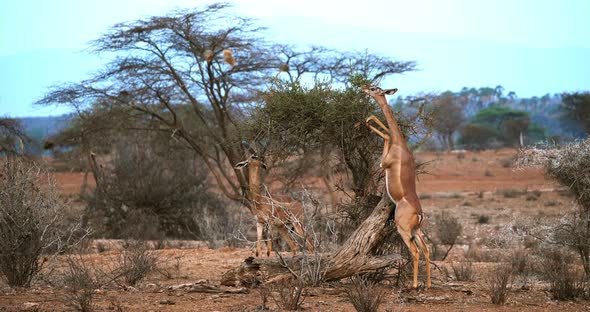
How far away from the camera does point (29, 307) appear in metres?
7.78

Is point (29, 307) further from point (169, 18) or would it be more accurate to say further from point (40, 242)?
point (169, 18)

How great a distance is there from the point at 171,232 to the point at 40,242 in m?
11.7

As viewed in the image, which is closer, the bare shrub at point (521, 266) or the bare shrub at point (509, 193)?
the bare shrub at point (521, 266)

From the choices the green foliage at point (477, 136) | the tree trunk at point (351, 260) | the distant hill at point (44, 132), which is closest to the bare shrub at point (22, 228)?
the tree trunk at point (351, 260)

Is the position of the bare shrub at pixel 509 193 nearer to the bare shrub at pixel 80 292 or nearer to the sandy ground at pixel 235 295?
the sandy ground at pixel 235 295

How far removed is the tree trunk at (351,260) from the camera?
8.84 meters

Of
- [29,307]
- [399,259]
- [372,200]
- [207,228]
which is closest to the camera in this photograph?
[29,307]

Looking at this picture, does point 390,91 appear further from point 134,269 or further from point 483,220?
point 483,220

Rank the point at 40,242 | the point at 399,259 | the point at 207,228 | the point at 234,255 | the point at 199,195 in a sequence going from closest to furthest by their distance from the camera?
the point at 399,259
the point at 40,242
the point at 234,255
the point at 207,228
the point at 199,195

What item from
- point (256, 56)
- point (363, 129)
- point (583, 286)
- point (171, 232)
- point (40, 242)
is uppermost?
point (256, 56)

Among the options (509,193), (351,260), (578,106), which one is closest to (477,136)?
(578,106)

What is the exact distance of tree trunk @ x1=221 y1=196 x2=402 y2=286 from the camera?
884 cm

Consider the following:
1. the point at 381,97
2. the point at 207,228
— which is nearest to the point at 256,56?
the point at 207,228

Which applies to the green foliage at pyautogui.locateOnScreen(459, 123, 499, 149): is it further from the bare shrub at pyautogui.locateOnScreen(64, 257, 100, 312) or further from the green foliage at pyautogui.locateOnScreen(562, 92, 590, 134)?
the bare shrub at pyautogui.locateOnScreen(64, 257, 100, 312)
